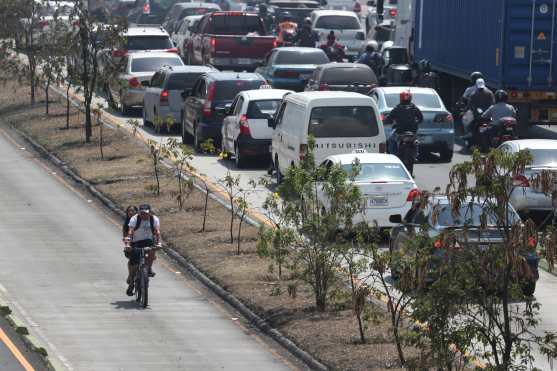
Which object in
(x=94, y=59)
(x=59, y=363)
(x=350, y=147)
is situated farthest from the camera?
(x=94, y=59)

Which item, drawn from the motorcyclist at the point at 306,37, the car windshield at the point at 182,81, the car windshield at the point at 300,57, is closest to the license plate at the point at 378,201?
the car windshield at the point at 182,81

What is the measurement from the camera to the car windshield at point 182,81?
123ft

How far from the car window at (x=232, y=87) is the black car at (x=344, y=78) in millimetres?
2795

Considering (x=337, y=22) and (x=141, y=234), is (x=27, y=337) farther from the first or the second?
(x=337, y=22)

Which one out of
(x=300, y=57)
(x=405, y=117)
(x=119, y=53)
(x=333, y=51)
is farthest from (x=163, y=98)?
(x=333, y=51)

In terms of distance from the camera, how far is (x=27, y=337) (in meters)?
17.8

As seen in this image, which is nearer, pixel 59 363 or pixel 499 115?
pixel 59 363

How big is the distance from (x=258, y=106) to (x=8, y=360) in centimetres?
1513

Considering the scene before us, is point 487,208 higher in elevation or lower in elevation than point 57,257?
higher

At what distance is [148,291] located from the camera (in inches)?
829

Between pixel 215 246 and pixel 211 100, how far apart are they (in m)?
10.6

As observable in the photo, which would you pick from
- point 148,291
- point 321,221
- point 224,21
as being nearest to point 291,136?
point 148,291

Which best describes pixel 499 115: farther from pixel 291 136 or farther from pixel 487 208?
pixel 487 208

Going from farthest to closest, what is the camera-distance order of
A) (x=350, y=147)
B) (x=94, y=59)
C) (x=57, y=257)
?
(x=94, y=59) < (x=350, y=147) < (x=57, y=257)
